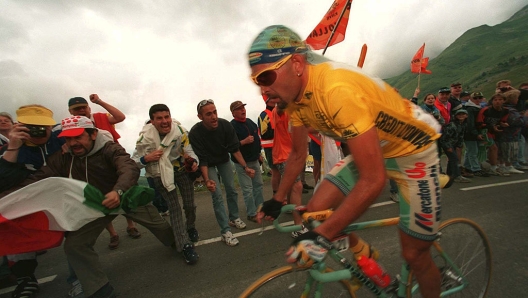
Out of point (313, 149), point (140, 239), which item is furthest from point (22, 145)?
point (313, 149)

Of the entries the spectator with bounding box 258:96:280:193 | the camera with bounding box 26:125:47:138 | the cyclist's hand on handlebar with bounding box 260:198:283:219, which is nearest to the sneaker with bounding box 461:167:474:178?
the spectator with bounding box 258:96:280:193

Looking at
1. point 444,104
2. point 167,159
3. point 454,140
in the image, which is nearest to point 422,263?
point 167,159

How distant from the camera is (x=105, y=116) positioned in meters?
4.31

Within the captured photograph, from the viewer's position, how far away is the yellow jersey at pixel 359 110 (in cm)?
129

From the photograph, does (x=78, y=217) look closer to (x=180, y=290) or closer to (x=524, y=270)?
(x=180, y=290)

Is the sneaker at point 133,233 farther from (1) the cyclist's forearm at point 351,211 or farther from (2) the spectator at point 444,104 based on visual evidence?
(2) the spectator at point 444,104

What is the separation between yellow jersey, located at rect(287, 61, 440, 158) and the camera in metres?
1.29

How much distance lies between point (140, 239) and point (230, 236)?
65.6 inches

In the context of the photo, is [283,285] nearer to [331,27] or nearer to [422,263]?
[422,263]

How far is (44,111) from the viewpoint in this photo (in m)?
3.14

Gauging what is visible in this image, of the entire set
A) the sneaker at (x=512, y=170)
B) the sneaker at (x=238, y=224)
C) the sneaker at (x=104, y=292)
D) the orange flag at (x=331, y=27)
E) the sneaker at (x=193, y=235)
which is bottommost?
the sneaker at (x=512, y=170)

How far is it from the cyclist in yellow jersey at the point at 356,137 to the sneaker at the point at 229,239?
220 centimetres

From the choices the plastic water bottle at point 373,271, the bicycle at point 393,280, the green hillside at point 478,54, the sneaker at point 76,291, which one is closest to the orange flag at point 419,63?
the bicycle at point 393,280

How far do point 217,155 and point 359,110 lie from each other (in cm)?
316
